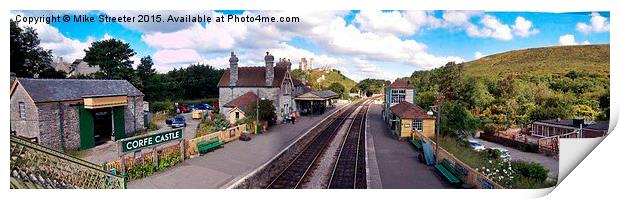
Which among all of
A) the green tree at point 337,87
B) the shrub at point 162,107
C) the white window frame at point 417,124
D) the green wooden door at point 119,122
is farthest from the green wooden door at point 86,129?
the green tree at point 337,87

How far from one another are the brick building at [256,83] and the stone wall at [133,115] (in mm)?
4237

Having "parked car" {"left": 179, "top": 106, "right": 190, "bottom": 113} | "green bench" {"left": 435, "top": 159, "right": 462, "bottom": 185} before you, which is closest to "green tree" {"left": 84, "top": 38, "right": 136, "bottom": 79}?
"parked car" {"left": 179, "top": 106, "right": 190, "bottom": 113}

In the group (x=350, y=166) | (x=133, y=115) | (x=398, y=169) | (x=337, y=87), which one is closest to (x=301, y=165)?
(x=350, y=166)

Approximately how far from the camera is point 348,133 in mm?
15547

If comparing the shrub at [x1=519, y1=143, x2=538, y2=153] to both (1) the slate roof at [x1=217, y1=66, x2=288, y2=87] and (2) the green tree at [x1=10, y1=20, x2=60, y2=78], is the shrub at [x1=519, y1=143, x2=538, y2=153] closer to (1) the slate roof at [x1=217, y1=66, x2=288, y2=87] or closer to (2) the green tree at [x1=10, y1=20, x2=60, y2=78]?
(1) the slate roof at [x1=217, y1=66, x2=288, y2=87]

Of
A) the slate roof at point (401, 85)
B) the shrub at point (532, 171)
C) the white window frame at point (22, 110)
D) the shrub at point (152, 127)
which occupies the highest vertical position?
the slate roof at point (401, 85)

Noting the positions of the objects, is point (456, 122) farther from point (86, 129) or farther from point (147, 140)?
point (86, 129)

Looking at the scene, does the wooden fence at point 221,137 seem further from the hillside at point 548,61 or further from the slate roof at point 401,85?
the hillside at point 548,61

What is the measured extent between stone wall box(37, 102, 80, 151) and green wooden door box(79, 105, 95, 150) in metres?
0.11

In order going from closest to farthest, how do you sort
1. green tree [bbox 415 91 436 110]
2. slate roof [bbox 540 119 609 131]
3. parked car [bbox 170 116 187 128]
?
slate roof [bbox 540 119 609 131], parked car [bbox 170 116 187 128], green tree [bbox 415 91 436 110]

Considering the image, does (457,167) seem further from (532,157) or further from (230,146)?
(230,146)

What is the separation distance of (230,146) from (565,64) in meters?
13.5

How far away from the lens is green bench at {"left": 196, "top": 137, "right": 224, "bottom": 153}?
9.79 meters

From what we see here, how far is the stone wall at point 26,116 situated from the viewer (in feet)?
24.5
